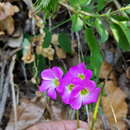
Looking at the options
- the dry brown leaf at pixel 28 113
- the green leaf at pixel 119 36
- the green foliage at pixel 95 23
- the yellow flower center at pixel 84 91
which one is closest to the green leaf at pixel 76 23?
the green foliage at pixel 95 23

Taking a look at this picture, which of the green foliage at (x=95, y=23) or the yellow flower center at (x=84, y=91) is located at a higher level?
the green foliage at (x=95, y=23)

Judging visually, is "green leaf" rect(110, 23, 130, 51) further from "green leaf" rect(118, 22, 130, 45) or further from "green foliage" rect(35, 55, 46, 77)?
"green foliage" rect(35, 55, 46, 77)

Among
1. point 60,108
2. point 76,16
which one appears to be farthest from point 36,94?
point 76,16

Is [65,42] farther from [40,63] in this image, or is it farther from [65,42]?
[40,63]

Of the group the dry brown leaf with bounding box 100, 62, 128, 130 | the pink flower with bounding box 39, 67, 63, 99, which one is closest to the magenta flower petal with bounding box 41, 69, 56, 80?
the pink flower with bounding box 39, 67, 63, 99

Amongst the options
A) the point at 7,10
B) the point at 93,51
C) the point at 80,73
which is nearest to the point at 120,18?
the point at 93,51

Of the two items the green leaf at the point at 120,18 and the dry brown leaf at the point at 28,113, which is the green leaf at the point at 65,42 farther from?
the green leaf at the point at 120,18

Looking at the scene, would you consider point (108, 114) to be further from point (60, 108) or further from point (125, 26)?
point (125, 26)
